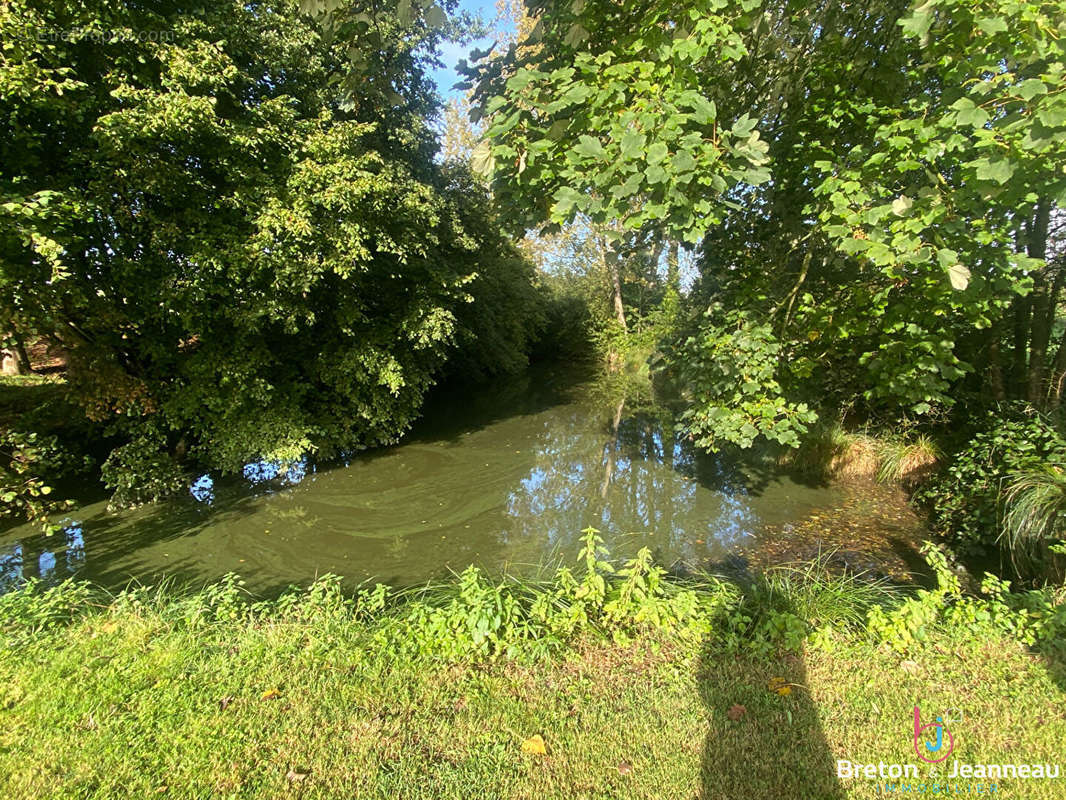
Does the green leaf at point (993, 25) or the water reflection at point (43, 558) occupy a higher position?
the green leaf at point (993, 25)

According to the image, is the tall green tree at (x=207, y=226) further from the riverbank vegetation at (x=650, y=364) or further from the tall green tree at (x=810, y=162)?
the tall green tree at (x=810, y=162)

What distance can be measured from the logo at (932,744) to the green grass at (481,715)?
0.14ft

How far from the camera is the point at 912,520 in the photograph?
20.9ft

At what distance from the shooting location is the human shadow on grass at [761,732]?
2055 millimetres

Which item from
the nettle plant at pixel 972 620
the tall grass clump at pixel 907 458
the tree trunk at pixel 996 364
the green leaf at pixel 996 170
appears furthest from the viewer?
the tall grass clump at pixel 907 458

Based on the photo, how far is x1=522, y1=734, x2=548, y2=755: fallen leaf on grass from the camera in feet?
7.32

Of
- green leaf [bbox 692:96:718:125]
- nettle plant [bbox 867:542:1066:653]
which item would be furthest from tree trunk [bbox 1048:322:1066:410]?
green leaf [bbox 692:96:718:125]

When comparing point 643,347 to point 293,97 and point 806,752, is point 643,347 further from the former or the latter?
point 806,752

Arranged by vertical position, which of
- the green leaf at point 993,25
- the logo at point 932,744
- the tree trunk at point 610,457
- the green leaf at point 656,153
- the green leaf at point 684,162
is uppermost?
the green leaf at point 993,25

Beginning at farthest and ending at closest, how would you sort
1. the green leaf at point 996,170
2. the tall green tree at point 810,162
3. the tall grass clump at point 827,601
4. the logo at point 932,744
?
the tall grass clump at point 827,601, the tall green tree at point 810,162, the green leaf at point 996,170, the logo at point 932,744

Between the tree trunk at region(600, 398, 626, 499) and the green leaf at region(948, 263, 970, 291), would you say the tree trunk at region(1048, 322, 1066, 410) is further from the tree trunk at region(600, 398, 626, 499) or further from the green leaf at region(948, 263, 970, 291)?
the tree trunk at region(600, 398, 626, 499)

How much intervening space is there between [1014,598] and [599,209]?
380cm

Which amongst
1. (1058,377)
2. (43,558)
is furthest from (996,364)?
(43,558)

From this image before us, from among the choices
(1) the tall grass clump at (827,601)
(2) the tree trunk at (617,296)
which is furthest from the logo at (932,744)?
(2) the tree trunk at (617,296)
